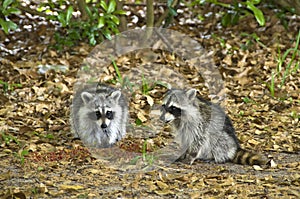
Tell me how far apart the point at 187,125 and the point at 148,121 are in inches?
38.7

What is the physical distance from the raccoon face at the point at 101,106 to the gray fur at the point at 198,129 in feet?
1.78

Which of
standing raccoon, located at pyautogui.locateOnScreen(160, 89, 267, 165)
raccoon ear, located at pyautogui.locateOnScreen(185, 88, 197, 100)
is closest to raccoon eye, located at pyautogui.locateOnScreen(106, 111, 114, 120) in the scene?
standing raccoon, located at pyautogui.locateOnScreen(160, 89, 267, 165)

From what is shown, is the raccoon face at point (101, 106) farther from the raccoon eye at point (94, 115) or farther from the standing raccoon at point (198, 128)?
the standing raccoon at point (198, 128)

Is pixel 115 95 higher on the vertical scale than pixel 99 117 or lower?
higher

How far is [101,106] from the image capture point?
201 inches

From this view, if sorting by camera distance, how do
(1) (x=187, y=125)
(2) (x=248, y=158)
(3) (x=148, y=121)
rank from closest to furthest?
1. (2) (x=248, y=158)
2. (1) (x=187, y=125)
3. (3) (x=148, y=121)

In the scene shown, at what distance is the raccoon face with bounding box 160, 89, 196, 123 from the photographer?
488cm

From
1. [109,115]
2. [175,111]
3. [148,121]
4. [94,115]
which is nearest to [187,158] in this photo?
[175,111]

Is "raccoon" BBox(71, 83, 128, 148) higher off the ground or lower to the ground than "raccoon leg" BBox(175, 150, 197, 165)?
higher

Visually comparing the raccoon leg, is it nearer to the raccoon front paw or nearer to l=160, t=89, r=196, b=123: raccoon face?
the raccoon front paw

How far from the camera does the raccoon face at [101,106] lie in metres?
5.09

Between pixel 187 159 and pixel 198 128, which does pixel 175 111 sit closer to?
pixel 198 128

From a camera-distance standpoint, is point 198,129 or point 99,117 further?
point 99,117

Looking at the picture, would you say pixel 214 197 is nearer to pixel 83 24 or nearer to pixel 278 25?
pixel 83 24
